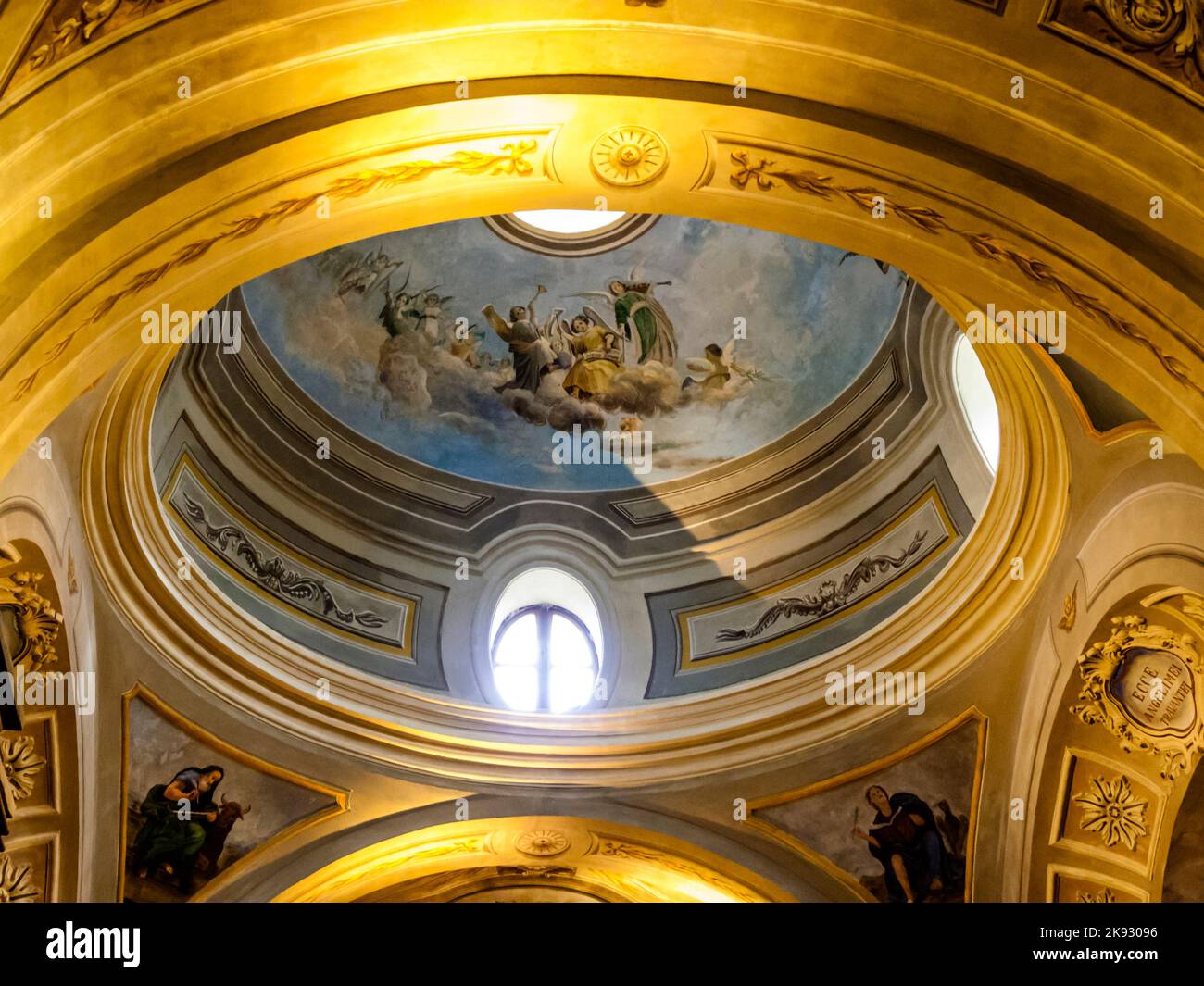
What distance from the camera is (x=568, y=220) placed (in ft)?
51.9

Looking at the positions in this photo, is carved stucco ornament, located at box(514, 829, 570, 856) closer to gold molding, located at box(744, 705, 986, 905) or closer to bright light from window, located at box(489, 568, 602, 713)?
bright light from window, located at box(489, 568, 602, 713)

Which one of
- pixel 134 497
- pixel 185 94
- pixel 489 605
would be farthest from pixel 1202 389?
pixel 489 605

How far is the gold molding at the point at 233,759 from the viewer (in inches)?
480

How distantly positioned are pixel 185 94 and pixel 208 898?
8449 millimetres

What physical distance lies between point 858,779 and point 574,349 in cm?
563

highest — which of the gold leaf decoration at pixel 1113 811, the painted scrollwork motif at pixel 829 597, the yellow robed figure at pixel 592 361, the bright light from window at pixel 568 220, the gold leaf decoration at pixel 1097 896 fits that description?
the bright light from window at pixel 568 220

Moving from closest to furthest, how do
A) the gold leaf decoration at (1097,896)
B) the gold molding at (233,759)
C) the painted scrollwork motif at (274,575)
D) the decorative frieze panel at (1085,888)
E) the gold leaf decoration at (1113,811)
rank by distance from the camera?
the gold leaf decoration at (1113,811) < the decorative frieze panel at (1085,888) < the gold leaf decoration at (1097,896) < the gold molding at (233,759) < the painted scrollwork motif at (274,575)

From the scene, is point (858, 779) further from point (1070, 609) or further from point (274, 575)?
point (274, 575)

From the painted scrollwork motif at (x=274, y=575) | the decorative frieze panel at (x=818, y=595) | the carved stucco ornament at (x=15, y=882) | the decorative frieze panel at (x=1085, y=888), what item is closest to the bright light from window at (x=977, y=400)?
the decorative frieze panel at (x=818, y=595)

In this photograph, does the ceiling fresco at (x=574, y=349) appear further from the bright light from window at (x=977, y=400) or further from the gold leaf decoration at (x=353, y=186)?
the gold leaf decoration at (x=353, y=186)

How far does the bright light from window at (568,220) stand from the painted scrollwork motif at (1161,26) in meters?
9.29

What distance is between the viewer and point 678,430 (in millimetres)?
15773

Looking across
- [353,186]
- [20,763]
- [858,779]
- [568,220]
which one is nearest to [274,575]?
[20,763]
